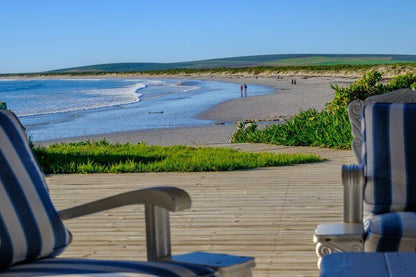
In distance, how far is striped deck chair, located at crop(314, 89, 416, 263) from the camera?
10.0 ft

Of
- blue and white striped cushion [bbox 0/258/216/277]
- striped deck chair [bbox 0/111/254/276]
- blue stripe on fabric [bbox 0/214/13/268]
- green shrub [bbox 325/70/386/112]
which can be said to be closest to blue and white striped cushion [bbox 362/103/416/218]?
striped deck chair [bbox 0/111/254/276]

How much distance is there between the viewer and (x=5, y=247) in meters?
2.50

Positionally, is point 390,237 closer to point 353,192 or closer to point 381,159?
point 353,192

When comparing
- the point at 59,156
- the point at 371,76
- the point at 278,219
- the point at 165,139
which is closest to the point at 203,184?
the point at 278,219

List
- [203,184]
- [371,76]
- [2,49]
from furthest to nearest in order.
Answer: [2,49] < [371,76] < [203,184]

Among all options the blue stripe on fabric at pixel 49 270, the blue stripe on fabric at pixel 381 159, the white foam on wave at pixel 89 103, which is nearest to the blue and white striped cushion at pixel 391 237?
the blue stripe on fabric at pixel 381 159

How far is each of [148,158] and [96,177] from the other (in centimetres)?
134

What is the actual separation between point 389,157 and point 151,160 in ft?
17.2

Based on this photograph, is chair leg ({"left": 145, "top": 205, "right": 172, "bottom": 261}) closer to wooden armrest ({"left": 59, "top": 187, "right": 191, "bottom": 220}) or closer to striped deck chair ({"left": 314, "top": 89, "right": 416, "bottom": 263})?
wooden armrest ({"left": 59, "top": 187, "right": 191, "bottom": 220})

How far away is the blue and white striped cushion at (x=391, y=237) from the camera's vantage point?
2914 mm

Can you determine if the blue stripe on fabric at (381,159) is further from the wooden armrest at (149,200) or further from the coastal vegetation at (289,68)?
the coastal vegetation at (289,68)

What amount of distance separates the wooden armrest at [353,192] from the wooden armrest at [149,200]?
35.3 inches

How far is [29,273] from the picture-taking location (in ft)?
7.80

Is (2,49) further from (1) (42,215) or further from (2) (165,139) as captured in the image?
(1) (42,215)
